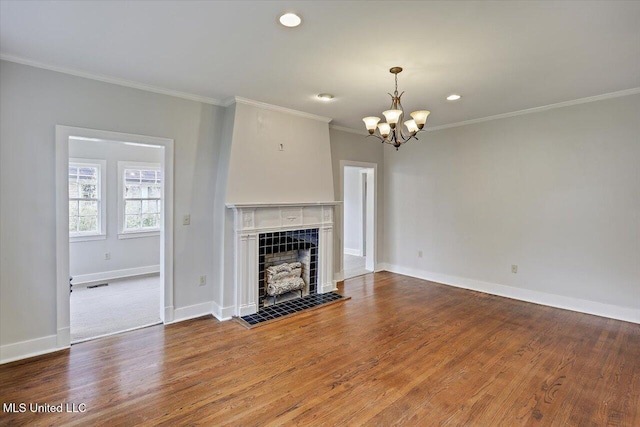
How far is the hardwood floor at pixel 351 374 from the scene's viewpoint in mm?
2168

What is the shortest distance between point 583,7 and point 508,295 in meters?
3.89

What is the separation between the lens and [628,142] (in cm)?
370

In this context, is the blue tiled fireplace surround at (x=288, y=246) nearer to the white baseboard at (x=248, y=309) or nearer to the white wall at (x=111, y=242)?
the white baseboard at (x=248, y=309)

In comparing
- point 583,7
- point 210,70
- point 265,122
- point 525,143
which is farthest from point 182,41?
point 525,143

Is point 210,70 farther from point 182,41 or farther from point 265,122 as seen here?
point 265,122

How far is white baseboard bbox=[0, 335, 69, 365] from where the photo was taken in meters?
2.79

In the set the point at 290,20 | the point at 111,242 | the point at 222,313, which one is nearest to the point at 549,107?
the point at 290,20

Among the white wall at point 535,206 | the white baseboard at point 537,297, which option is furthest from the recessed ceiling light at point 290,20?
the white baseboard at point 537,297

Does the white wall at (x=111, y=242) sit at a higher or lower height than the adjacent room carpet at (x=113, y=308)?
higher

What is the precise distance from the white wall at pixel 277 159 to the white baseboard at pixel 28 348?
220 cm

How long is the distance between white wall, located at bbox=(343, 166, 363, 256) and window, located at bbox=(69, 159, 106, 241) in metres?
5.27

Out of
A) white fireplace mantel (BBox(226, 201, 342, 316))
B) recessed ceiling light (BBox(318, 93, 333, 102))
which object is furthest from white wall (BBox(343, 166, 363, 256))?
recessed ceiling light (BBox(318, 93, 333, 102))

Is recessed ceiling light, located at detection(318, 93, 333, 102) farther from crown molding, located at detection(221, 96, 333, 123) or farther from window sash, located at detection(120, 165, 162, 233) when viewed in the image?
window sash, located at detection(120, 165, 162, 233)

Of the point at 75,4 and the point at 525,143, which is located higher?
the point at 75,4
